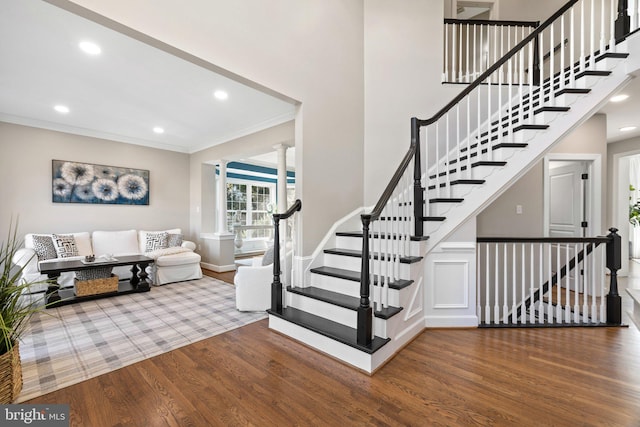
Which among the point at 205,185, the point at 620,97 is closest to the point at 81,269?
the point at 205,185

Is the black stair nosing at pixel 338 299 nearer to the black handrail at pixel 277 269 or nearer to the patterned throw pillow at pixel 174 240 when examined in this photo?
the black handrail at pixel 277 269

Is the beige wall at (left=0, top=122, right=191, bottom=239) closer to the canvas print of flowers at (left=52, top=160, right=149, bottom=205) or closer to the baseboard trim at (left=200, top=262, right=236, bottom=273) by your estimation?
the canvas print of flowers at (left=52, top=160, right=149, bottom=205)

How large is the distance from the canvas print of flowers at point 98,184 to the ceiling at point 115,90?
630 mm

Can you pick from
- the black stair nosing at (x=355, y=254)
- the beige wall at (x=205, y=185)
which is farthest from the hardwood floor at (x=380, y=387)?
the beige wall at (x=205, y=185)

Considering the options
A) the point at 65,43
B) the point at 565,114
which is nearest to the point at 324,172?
the point at 565,114

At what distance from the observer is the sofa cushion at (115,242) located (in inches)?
189

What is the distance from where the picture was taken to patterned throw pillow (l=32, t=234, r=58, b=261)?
407cm

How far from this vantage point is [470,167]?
2793 millimetres

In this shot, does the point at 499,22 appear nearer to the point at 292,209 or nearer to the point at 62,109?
the point at 292,209

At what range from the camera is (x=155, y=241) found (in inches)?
202

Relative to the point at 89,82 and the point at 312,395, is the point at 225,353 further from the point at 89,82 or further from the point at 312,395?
the point at 89,82

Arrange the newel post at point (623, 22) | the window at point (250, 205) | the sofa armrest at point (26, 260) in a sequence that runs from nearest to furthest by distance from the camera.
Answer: the newel post at point (623, 22) → the sofa armrest at point (26, 260) → the window at point (250, 205)

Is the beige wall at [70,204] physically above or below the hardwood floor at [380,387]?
above

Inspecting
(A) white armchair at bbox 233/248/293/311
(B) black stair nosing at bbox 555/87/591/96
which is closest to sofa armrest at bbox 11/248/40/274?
(A) white armchair at bbox 233/248/293/311
